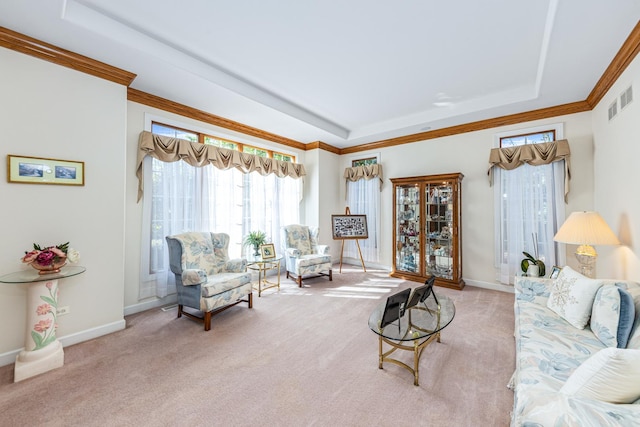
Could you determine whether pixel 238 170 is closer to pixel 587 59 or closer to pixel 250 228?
pixel 250 228

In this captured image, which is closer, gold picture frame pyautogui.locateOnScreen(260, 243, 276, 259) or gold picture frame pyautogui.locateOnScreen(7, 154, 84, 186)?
gold picture frame pyautogui.locateOnScreen(7, 154, 84, 186)

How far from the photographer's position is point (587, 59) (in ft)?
8.54

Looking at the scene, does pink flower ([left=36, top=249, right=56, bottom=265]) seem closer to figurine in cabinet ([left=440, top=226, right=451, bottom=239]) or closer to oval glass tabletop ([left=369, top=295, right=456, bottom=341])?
oval glass tabletop ([left=369, top=295, right=456, bottom=341])

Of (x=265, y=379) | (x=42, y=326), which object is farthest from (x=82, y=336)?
(x=265, y=379)

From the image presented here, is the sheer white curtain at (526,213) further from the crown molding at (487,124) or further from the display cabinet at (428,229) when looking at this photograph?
the crown molding at (487,124)

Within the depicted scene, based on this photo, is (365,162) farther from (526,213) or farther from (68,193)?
(68,193)

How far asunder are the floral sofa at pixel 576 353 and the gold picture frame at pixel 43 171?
3.81 m

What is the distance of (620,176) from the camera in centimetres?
261

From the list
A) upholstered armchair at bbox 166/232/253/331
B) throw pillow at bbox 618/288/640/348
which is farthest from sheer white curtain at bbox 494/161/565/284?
upholstered armchair at bbox 166/232/253/331

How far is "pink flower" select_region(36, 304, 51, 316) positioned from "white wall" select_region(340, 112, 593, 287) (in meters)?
5.01

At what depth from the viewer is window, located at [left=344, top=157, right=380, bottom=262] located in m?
5.59

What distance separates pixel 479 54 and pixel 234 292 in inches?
155

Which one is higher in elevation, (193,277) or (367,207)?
(367,207)

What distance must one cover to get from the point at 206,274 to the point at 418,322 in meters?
2.39
